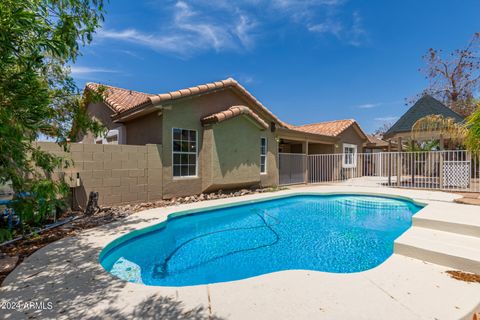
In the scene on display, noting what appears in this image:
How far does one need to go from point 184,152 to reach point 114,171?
3.08 meters

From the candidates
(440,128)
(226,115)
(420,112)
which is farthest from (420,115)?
(226,115)

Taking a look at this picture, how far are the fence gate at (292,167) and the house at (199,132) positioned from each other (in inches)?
137

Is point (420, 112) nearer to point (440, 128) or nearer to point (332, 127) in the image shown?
point (440, 128)

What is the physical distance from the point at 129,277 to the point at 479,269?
6171 millimetres

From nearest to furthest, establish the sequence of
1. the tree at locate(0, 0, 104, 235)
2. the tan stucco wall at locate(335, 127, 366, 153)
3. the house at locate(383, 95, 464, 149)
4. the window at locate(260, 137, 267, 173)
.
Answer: the tree at locate(0, 0, 104, 235) < the window at locate(260, 137, 267, 173) < the house at locate(383, 95, 464, 149) < the tan stucco wall at locate(335, 127, 366, 153)

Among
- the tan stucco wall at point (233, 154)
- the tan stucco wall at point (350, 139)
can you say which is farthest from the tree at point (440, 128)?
the tan stucco wall at point (233, 154)

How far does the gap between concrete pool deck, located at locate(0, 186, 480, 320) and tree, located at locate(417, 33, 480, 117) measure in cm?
3002

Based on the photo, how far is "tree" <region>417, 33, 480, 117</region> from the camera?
81.6 ft

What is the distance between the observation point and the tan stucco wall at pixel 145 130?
1035cm

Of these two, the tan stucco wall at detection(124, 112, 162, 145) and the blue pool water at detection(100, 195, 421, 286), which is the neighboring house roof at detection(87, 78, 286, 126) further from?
the blue pool water at detection(100, 195, 421, 286)

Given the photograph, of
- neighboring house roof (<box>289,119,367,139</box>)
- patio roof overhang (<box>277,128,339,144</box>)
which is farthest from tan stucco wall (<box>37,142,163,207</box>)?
neighboring house roof (<box>289,119,367,139</box>)

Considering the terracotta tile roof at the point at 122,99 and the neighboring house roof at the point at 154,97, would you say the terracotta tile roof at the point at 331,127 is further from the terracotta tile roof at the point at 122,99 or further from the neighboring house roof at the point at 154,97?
the terracotta tile roof at the point at 122,99

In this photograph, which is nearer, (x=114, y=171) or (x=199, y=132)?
(x=114, y=171)

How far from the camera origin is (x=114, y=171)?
893 cm
